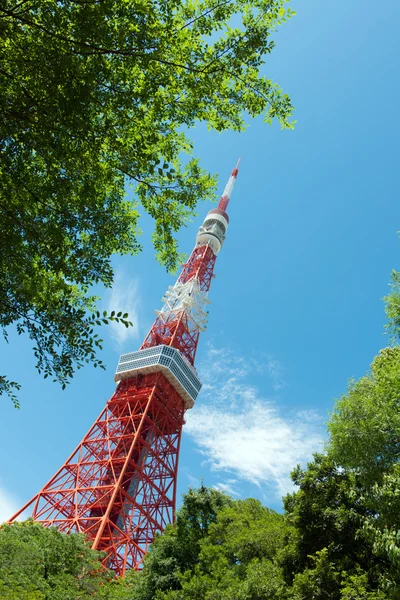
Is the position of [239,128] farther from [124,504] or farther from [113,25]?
[124,504]

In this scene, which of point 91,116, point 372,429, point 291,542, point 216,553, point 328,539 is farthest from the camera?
point 216,553

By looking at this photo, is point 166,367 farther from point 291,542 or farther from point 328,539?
point 328,539

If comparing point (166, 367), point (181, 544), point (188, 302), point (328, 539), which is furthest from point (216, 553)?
point (188, 302)

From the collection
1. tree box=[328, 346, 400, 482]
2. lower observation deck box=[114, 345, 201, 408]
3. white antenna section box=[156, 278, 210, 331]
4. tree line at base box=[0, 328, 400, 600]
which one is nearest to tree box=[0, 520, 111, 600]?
tree line at base box=[0, 328, 400, 600]

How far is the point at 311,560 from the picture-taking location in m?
8.80

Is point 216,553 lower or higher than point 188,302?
lower

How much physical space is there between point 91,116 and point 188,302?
95.2 ft

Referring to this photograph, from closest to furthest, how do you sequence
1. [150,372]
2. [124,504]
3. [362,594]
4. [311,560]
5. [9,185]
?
[9,185], [362,594], [311,560], [124,504], [150,372]

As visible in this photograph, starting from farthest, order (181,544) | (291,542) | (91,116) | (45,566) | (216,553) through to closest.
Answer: (181,544)
(45,566)
(216,553)
(291,542)
(91,116)

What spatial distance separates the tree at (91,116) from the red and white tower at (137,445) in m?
17.2

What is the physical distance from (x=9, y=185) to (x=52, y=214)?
771 millimetres

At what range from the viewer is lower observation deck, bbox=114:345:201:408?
2859cm

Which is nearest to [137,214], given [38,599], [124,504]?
[38,599]

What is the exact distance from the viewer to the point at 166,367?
2828cm
